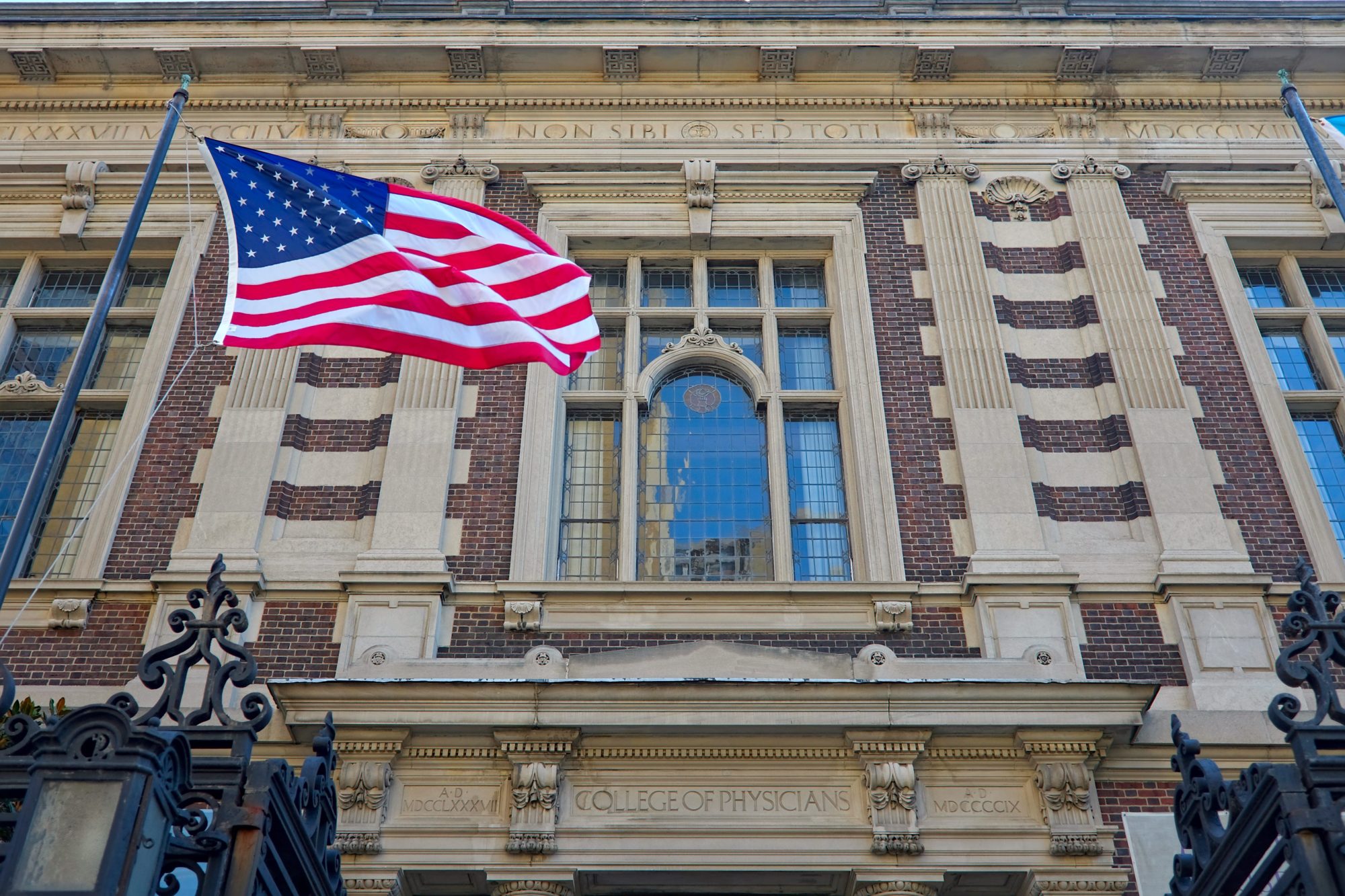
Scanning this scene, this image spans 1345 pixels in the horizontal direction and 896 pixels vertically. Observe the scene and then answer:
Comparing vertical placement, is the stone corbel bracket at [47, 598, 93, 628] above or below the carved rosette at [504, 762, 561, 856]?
above

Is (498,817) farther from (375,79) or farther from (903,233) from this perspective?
(375,79)

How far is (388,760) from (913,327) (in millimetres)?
6425

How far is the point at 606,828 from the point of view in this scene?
993 cm

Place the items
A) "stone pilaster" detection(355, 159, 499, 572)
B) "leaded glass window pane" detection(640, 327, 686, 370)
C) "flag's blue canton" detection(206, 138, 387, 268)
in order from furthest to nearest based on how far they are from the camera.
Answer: "leaded glass window pane" detection(640, 327, 686, 370)
"stone pilaster" detection(355, 159, 499, 572)
"flag's blue canton" detection(206, 138, 387, 268)

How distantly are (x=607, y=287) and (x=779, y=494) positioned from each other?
3203 mm

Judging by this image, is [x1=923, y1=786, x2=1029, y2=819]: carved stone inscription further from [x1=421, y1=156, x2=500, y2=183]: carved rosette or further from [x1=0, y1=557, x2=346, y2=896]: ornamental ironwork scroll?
[x1=421, y1=156, x2=500, y2=183]: carved rosette

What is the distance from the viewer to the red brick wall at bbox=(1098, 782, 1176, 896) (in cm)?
999

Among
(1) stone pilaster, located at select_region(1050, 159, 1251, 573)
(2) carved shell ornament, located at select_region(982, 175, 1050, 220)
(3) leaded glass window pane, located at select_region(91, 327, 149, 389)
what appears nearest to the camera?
(1) stone pilaster, located at select_region(1050, 159, 1251, 573)

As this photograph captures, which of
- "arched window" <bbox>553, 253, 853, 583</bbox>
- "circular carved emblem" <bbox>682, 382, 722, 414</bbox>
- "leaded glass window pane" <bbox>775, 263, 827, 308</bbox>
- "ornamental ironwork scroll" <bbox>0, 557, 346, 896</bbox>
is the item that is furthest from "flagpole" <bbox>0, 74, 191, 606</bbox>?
"leaded glass window pane" <bbox>775, 263, 827, 308</bbox>

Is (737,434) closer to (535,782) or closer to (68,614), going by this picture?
(535,782)

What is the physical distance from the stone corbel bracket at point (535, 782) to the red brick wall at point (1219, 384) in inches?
241

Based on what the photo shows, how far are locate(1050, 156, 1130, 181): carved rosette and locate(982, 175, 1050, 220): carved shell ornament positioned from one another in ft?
0.84

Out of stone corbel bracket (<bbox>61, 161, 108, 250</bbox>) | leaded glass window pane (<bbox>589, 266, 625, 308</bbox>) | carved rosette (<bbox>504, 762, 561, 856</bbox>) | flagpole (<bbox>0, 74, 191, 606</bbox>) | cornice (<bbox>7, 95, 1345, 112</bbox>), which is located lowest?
carved rosette (<bbox>504, 762, 561, 856</bbox>)

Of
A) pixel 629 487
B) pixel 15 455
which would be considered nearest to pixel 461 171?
pixel 629 487
